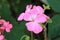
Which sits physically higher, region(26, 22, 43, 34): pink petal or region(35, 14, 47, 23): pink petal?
region(35, 14, 47, 23): pink petal

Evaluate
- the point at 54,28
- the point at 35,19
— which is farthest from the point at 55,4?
the point at 35,19

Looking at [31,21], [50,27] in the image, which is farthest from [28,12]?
[50,27]

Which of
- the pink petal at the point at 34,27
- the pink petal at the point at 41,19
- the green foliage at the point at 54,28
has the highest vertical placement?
the pink petal at the point at 41,19

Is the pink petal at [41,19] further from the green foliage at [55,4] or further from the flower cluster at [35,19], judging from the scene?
the green foliage at [55,4]

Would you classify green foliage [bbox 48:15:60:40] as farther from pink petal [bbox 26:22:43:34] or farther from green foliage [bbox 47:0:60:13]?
pink petal [bbox 26:22:43:34]

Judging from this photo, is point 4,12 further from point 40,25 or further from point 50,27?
point 40,25

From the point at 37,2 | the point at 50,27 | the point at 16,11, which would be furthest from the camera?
the point at 16,11

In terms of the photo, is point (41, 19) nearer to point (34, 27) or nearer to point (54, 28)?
point (34, 27)

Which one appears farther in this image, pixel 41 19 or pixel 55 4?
pixel 55 4

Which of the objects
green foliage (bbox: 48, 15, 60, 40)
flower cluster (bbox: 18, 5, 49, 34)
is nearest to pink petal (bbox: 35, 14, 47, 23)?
flower cluster (bbox: 18, 5, 49, 34)

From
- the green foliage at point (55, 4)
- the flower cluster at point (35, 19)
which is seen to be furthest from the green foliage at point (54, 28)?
the flower cluster at point (35, 19)

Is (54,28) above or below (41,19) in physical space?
below
